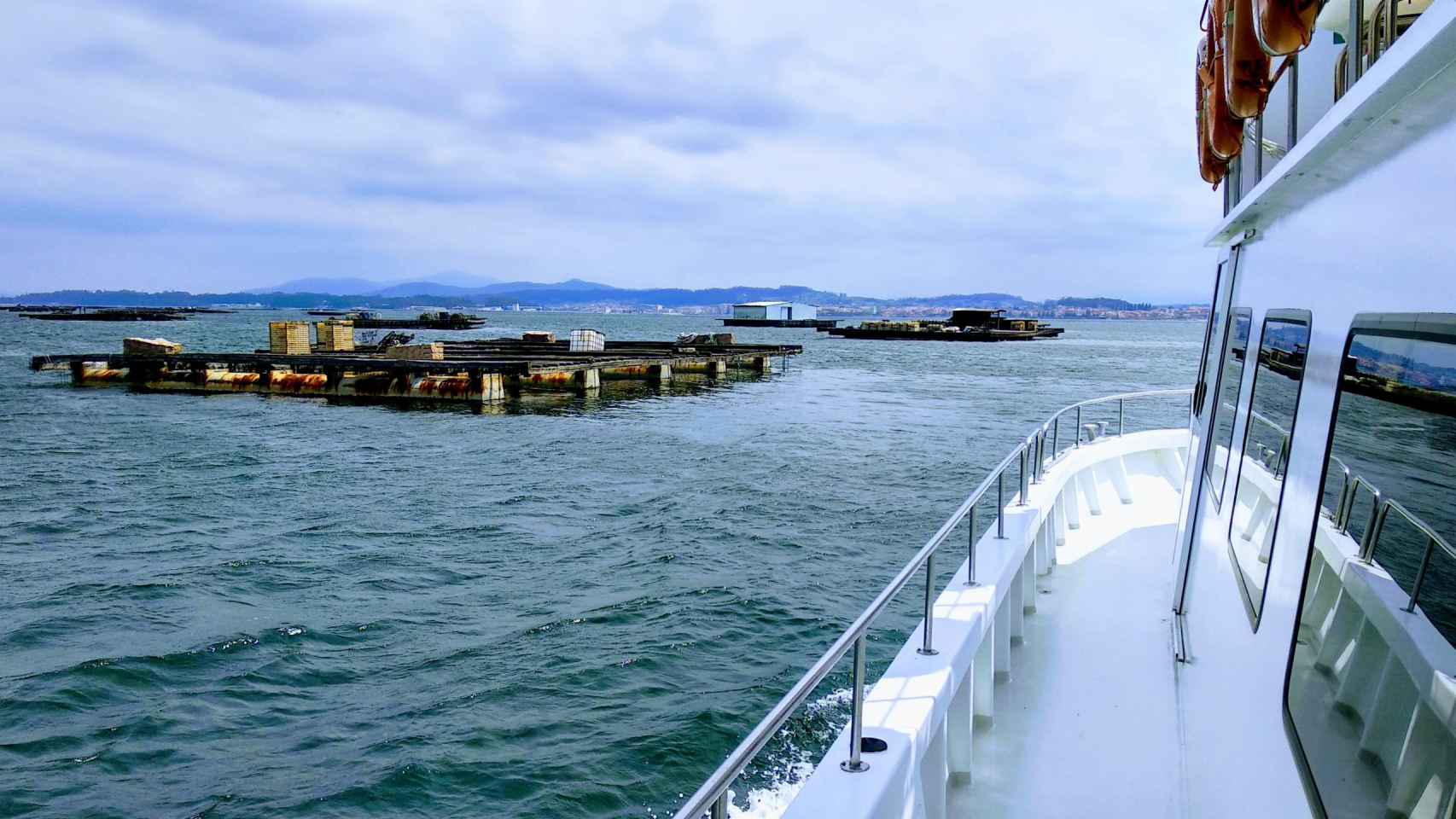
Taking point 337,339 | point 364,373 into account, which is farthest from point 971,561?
point 337,339

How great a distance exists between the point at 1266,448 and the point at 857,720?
6.30 feet

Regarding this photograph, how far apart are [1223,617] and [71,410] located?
40748 millimetres

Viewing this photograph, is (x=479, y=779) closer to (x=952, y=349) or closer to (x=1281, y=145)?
(x=1281, y=145)

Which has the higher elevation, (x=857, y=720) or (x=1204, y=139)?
(x=1204, y=139)

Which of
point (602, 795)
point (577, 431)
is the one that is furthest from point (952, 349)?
point (602, 795)

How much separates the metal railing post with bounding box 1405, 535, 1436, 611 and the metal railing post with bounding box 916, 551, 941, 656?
2165 millimetres

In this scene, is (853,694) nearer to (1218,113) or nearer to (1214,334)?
(1218,113)

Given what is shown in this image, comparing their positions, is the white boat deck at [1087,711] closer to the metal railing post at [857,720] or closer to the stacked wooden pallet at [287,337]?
the metal railing post at [857,720]

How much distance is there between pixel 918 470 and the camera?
80.0 ft

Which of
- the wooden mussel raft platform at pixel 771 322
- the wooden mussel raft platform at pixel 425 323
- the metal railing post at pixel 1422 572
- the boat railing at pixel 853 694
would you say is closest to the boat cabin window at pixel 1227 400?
the boat railing at pixel 853 694

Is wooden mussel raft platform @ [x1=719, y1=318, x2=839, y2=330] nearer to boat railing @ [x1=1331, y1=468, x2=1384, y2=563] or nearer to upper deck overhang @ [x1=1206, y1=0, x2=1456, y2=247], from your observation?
upper deck overhang @ [x1=1206, y1=0, x2=1456, y2=247]

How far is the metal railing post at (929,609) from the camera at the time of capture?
4062 millimetres

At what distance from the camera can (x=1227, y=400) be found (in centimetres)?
511

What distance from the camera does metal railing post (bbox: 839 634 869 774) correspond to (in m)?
3.12
